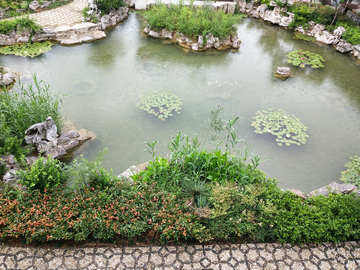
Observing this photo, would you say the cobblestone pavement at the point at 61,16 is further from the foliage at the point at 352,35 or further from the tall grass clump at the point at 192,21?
the foliage at the point at 352,35

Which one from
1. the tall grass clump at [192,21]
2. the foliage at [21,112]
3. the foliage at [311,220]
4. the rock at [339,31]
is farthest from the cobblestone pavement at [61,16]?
the rock at [339,31]

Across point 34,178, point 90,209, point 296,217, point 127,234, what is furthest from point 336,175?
point 34,178

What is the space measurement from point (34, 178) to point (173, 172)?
5.84ft

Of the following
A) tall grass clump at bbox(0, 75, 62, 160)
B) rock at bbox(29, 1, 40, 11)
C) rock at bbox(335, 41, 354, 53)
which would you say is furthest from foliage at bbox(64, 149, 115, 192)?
rock at bbox(335, 41, 354, 53)

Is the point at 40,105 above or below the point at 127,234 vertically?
above

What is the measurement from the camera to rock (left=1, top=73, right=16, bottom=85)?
5.97m

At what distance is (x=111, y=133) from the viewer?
16.6 ft

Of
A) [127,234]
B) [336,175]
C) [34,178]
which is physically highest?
[34,178]

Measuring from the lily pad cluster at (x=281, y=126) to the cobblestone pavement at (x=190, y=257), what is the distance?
242cm

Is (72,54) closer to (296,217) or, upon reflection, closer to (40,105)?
(40,105)

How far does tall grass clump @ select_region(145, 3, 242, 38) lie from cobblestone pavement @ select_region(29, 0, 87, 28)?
2.66m

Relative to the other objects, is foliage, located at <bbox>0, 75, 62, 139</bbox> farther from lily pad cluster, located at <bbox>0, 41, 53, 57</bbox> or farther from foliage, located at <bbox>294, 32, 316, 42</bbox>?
foliage, located at <bbox>294, 32, 316, 42</bbox>

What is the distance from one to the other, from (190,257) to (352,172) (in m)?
3.43

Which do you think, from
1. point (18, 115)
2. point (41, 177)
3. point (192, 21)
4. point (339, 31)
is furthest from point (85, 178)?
point (339, 31)
